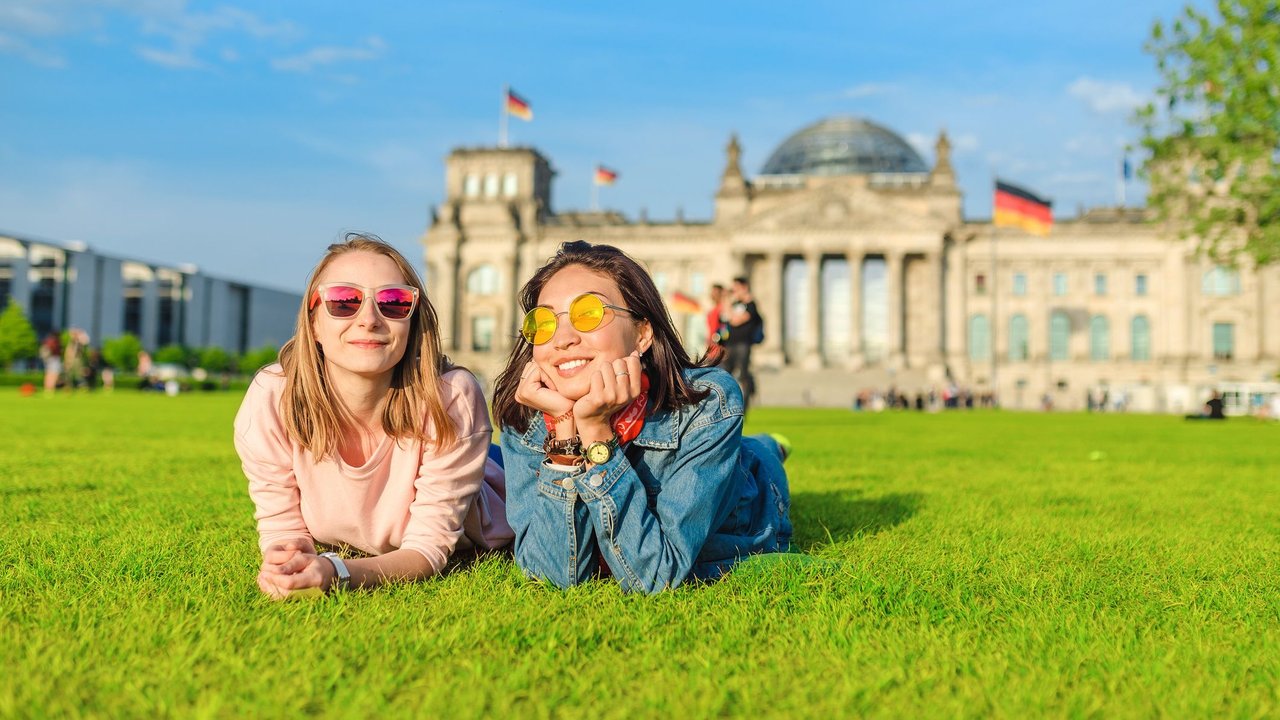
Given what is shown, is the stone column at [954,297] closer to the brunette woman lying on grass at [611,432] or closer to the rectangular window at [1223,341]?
the rectangular window at [1223,341]

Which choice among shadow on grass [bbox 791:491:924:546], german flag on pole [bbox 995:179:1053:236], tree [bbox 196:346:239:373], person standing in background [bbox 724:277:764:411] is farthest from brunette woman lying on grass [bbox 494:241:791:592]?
tree [bbox 196:346:239:373]

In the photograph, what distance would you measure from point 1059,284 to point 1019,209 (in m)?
18.5

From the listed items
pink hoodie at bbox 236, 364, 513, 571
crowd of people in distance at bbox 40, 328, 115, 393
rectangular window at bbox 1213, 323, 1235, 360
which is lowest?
pink hoodie at bbox 236, 364, 513, 571

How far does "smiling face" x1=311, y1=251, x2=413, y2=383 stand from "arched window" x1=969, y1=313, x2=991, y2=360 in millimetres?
62885

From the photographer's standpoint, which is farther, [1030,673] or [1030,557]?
[1030,557]

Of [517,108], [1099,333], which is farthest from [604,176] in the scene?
[1099,333]

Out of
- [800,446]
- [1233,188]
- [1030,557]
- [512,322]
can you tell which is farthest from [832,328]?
[1030,557]

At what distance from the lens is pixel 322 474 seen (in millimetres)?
3740

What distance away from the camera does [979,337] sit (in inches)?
2464

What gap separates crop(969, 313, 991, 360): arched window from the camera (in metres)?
62.3

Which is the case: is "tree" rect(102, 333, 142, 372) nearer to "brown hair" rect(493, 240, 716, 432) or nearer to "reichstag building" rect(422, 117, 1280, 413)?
"reichstag building" rect(422, 117, 1280, 413)

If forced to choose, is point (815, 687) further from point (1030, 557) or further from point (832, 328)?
point (832, 328)

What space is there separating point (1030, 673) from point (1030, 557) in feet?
6.86

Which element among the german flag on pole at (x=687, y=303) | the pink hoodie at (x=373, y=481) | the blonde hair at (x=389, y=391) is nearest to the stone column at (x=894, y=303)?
the german flag on pole at (x=687, y=303)
